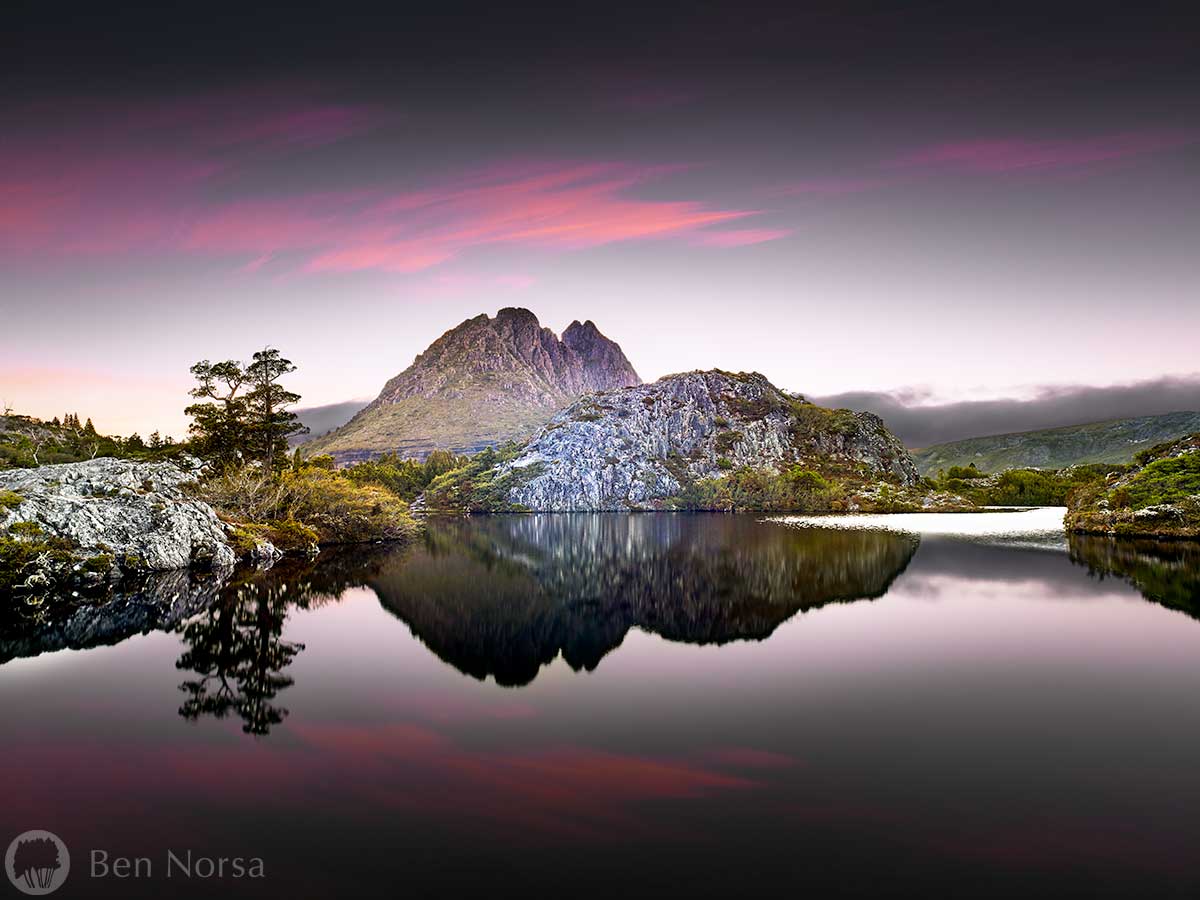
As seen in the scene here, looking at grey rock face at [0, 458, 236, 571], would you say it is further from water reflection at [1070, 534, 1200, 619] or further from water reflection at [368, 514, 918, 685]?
water reflection at [1070, 534, 1200, 619]

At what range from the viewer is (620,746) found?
539 inches

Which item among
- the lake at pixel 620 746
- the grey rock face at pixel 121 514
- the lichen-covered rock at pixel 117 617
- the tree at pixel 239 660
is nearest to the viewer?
the lake at pixel 620 746

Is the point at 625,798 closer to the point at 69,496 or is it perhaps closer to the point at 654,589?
the point at 654,589

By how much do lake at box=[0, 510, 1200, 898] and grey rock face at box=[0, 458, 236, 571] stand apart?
1000 cm

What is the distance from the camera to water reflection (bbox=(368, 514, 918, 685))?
24.0 meters

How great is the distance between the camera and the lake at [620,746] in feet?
29.4

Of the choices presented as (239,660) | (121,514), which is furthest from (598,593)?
(121,514)

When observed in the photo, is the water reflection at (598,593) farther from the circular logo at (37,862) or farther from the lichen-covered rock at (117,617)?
the circular logo at (37,862)

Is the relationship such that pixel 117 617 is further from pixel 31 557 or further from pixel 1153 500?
pixel 1153 500

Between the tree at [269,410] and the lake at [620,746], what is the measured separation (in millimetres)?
47060

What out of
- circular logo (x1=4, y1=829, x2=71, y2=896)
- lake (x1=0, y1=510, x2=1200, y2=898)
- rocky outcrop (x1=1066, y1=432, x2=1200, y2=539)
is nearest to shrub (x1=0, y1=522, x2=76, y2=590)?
lake (x1=0, y1=510, x2=1200, y2=898)

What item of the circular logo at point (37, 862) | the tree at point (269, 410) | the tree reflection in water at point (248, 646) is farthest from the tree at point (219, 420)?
the circular logo at point (37, 862)

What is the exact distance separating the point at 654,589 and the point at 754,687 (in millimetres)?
20297

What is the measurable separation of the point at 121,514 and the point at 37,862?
37668 millimetres
